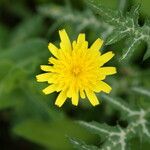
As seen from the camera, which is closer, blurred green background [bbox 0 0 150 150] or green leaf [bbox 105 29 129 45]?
green leaf [bbox 105 29 129 45]

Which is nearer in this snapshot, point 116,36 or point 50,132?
point 116,36

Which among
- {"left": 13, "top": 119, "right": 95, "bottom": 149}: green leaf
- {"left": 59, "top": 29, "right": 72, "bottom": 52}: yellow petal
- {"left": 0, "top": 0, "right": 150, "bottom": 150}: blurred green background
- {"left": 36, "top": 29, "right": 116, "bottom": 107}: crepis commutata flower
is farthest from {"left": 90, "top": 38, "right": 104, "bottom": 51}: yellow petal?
{"left": 13, "top": 119, "right": 95, "bottom": 149}: green leaf

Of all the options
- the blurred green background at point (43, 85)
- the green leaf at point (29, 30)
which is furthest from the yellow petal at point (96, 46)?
the green leaf at point (29, 30)

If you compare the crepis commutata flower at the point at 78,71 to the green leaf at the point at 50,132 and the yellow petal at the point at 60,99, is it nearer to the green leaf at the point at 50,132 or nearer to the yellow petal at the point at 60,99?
the yellow petal at the point at 60,99

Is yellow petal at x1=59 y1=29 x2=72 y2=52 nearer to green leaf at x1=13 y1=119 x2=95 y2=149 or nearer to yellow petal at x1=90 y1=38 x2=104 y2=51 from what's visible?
yellow petal at x1=90 y1=38 x2=104 y2=51

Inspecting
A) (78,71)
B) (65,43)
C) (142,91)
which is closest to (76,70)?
(78,71)

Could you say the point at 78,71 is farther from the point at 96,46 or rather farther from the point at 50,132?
the point at 50,132
